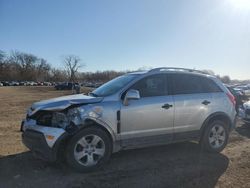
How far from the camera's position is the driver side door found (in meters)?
4.98

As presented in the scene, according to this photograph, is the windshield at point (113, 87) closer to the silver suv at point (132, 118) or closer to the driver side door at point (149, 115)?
the silver suv at point (132, 118)

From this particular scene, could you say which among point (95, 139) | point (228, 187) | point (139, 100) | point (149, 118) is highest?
point (139, 100)

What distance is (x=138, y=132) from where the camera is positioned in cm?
508

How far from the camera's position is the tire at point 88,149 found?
452 cm

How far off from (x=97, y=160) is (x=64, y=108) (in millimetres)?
1108

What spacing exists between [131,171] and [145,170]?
0.84ft

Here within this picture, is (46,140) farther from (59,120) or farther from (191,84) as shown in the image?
(191,84)

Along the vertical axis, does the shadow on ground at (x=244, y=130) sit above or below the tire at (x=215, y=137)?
below

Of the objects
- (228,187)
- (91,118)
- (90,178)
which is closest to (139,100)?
(91,118)

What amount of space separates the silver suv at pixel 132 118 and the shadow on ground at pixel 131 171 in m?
0.29

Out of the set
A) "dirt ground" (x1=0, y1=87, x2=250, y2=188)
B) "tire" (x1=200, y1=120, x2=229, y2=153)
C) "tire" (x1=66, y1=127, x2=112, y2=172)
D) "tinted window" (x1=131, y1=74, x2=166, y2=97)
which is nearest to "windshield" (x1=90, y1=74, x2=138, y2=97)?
"tinted window" (x1=131, y1=74, x2=166, y2=97)

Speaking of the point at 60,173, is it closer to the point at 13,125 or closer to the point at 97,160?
the point at 97,160

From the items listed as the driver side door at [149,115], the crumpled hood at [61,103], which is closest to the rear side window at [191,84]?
the driver side door at [149,115]

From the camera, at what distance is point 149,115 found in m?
5.16
